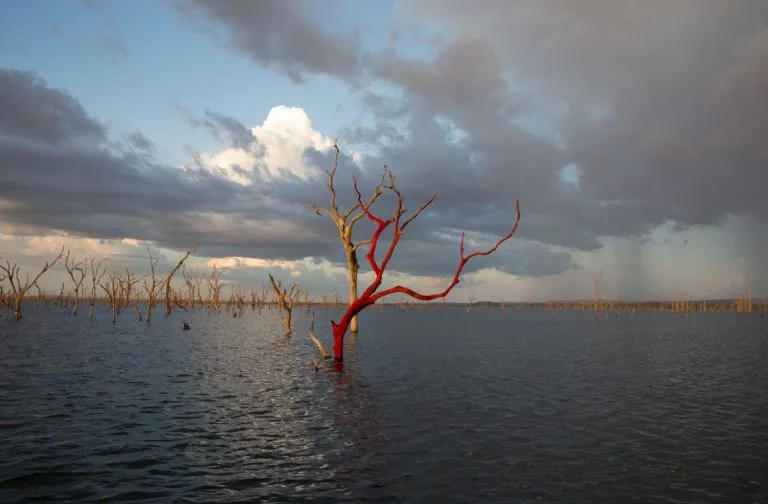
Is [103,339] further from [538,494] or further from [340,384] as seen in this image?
[538,494]

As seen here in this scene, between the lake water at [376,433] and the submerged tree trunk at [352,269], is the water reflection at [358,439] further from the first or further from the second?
the submerged tree trunk at [352,269]

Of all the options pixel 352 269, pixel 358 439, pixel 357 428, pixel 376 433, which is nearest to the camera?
pixel 358 439

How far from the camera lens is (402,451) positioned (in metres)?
11.9

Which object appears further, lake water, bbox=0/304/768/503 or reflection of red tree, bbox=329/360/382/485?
reflection of red tree, bbox=329/360/382/485

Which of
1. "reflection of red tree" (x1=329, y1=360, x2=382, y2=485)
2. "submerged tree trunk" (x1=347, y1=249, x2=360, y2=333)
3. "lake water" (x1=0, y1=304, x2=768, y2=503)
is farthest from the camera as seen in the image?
"submerged tree trunk" (x1=347, y1=249, x2=360, y2=333)

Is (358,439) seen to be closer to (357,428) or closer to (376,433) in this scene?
(376,433)

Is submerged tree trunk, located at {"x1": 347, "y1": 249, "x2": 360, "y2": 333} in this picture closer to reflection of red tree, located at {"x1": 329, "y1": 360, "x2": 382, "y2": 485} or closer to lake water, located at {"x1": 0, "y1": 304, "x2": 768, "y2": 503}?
lake water, located at {"x1": 0, "y1": 304, "x2": 768, "y2": 503}

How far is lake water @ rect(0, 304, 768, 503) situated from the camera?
31.3 feet

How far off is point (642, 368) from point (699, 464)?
755 inches

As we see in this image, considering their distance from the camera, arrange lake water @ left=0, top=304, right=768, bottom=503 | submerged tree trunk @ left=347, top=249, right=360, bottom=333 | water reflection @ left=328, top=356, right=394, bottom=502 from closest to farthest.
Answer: lake water @ left=0, top=304, right=768, bottom=503 → water reflection @ left=328, top=356, right=394, bottom=502 → submerged tree trunk @ left=347, top=249, right=360, bottom=333

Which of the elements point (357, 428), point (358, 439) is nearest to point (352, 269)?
point (357, 428)

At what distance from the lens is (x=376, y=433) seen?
44.3 ft

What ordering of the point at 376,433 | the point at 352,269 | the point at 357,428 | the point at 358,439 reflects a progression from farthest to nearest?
the point at 352,269, the point at 357,428, the point at 376,433, the point at 358,439

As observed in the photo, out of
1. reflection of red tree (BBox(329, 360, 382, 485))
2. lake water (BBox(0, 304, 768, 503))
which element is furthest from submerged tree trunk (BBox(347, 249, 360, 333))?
reflection of red tree (BBox(329, 360, 382, 485))
